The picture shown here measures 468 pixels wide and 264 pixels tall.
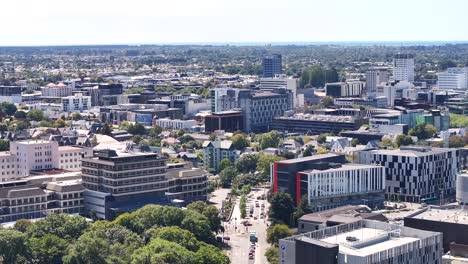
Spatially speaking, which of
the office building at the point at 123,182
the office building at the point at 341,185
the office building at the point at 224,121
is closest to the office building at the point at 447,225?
the office building at the point at 341,185

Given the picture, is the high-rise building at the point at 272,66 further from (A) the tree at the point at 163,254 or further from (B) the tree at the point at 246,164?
(A) the tree at the point at 163,254

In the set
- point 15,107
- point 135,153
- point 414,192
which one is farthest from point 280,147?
point 15,107

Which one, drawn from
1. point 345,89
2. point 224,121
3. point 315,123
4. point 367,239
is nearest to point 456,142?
point 315,123

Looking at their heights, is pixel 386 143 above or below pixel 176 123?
above

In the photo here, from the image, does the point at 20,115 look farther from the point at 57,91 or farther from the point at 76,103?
the point at 57,91

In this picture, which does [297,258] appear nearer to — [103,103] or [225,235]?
[225,235]

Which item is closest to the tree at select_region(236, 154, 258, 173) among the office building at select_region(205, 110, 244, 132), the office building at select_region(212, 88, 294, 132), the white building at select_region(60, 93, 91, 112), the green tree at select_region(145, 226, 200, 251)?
the office building at select_region(205, 110, 244, 132)
